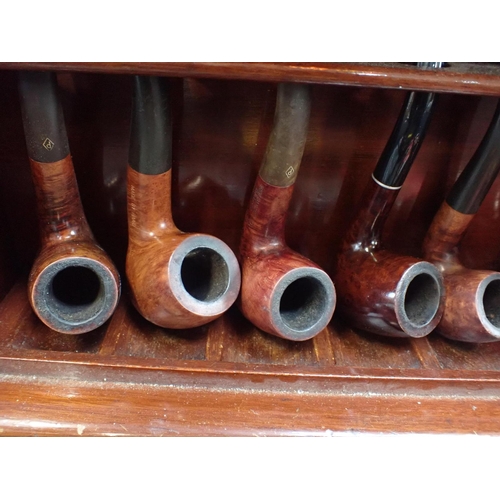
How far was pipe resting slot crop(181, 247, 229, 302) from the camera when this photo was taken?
73 centimetres

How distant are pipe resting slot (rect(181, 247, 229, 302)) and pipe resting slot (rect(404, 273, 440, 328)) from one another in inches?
11.7

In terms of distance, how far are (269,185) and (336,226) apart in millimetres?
223

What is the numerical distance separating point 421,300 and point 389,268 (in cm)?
8

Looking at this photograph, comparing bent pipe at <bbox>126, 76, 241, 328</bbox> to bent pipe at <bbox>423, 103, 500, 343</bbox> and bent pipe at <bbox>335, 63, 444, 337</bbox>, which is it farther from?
bent pipe at <bbox>423, 103, 500, 343</bbox>

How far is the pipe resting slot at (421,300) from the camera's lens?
30.3 inches

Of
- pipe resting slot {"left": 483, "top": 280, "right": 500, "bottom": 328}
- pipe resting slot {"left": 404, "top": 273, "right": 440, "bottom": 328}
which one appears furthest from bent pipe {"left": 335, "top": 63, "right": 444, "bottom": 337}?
pipe resting slot {"left": 483, "top": 280, "right": 500, "bottom": 328}

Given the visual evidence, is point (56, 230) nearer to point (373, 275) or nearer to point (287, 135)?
point (287, 135)

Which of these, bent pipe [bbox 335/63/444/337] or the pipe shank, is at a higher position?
the pipe shank

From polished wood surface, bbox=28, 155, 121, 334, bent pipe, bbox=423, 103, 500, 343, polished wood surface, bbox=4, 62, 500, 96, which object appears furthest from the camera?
bent pipe, bbox=423, 103, 500, 343

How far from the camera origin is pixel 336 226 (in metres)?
0.90

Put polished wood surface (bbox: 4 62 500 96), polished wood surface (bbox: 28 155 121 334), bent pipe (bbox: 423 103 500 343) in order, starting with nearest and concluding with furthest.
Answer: polished wood surface (bbox: 4 62 500 96) < polished wood surface (bbox: 28 155 121 334) < bent pipe (bbox: 423 103 500 343)

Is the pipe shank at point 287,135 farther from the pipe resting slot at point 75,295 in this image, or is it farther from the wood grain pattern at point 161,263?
the pipe resting slot at point 75,295

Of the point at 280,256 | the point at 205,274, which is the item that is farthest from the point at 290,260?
the point at 205,274
